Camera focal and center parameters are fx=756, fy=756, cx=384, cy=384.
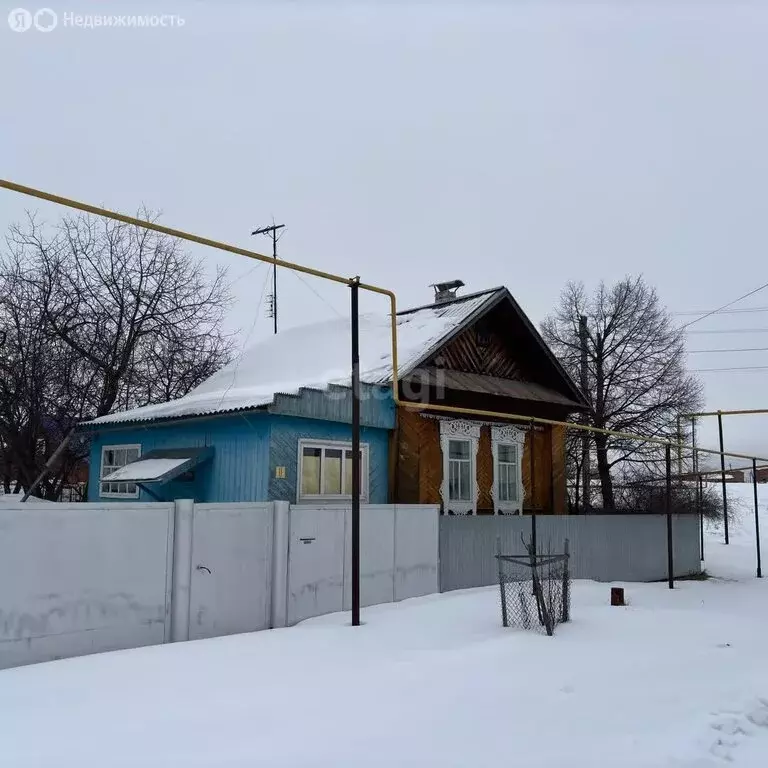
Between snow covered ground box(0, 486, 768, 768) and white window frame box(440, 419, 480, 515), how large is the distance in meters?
5.54

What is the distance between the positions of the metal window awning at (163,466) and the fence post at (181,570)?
11.5 feet

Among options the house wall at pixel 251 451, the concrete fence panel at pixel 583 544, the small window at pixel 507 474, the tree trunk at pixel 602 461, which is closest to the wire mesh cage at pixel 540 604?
the concrete fence panel at pixel 583 544

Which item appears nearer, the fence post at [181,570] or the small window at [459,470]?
the fence post at [181,570]

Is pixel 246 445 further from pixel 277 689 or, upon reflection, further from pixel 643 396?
pixel 643 396

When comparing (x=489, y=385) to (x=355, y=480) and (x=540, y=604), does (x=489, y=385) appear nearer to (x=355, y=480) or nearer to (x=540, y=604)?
(x=355, y=480)

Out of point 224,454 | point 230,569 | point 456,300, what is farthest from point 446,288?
point 230,569

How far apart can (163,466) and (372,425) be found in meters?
3.63

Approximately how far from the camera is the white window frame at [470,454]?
1488cm

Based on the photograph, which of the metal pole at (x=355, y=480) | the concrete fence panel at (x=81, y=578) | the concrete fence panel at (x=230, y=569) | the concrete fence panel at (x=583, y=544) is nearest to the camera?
the concrete fence panel at (x=81, y=578)

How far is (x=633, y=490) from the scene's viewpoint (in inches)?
807

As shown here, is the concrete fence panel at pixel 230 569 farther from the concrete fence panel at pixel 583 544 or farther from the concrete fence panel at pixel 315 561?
the concrete fence panel at pixel 583 544

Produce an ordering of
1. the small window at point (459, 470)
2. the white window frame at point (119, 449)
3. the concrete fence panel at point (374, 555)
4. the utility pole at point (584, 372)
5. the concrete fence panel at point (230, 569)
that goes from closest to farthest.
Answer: the concrete fence panel at point (230, 569) → the concrete fence panel at point (374, 555) → the white window frame at point (119, 449) → the small window at point (459, 470) → the utility pole at point (584, 372)

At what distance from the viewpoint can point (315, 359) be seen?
1652cm

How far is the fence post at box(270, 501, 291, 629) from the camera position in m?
9.23
